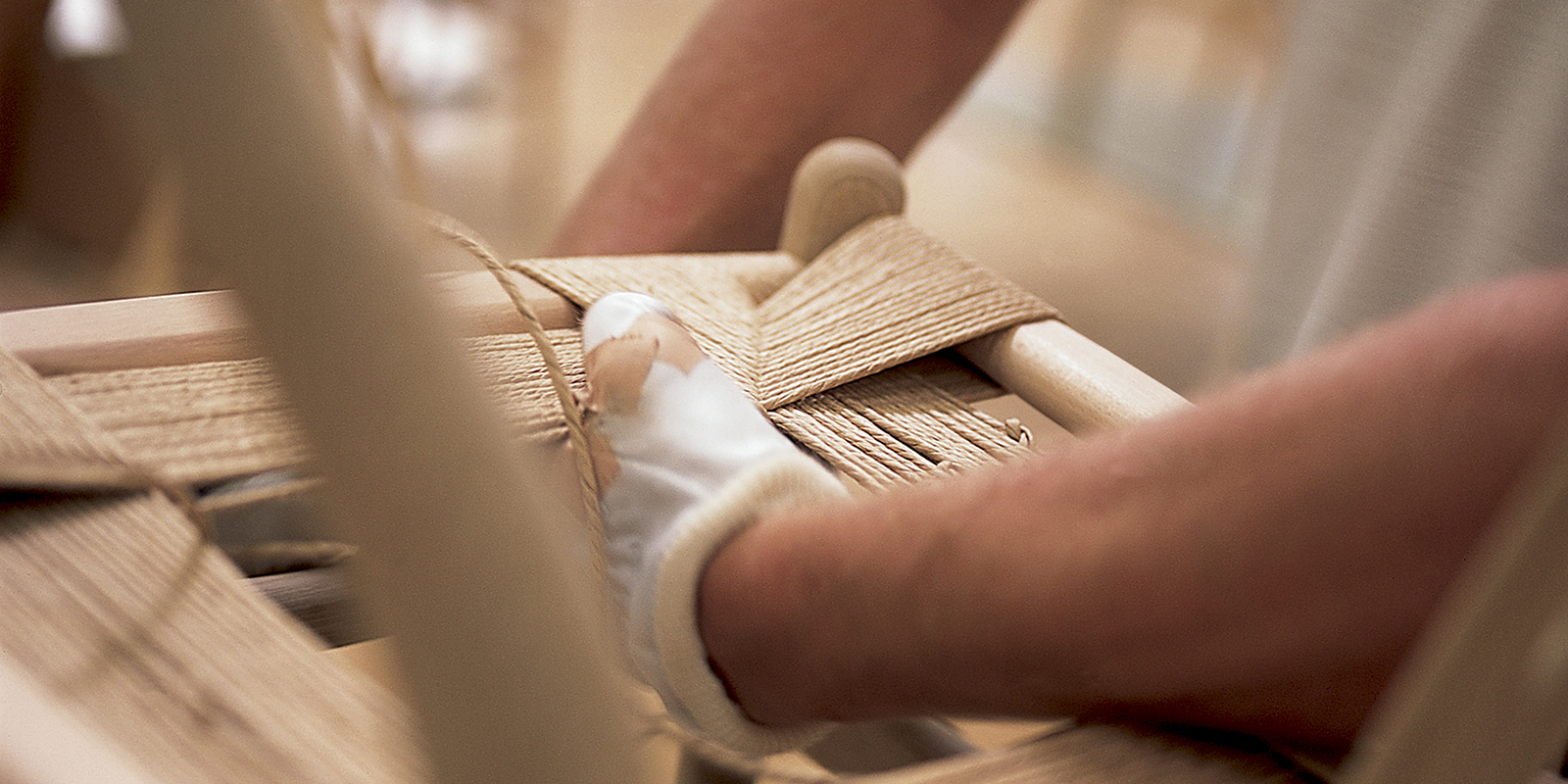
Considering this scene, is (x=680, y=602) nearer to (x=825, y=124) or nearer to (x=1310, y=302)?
(x=825, y=124)

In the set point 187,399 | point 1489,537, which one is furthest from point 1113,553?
point 187,399

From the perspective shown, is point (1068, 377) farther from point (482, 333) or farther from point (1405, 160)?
point (1405, 160)

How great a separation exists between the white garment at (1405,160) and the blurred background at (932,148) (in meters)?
0.47

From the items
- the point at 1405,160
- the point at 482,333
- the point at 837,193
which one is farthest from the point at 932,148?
the point at 482,333

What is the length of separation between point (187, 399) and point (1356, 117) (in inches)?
28.0

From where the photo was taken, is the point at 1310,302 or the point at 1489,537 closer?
the point at 1489,537

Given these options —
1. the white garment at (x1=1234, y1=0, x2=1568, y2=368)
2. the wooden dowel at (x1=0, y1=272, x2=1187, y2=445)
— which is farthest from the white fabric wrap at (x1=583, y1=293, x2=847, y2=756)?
the white garment at (x1=1234, y1=0, x2=1568, y2=368)

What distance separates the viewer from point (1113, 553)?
0.88 ft

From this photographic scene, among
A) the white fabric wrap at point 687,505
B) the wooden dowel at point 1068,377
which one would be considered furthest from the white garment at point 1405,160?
the white fabric wrap at point 687,505

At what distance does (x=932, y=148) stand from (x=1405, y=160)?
1.20 metres

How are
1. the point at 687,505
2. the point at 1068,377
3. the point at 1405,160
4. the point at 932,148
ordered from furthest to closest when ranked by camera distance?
the point at 932,148, the point at 1405,160, the point at 1068,377, the point at 687,505

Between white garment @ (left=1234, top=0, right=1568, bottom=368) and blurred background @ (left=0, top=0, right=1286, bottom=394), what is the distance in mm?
473

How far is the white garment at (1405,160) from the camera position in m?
0.58

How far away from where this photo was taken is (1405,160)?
2.10 ft
